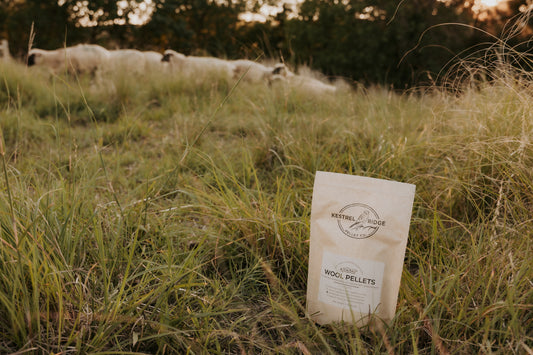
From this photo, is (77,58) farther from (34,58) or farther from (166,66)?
(166,66)

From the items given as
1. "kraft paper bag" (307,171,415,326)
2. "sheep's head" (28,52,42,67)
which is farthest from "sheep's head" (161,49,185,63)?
"kraft paper bag" (307,171,415,326)

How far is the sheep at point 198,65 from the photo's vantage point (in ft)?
14.6

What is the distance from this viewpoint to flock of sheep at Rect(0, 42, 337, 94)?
421cm

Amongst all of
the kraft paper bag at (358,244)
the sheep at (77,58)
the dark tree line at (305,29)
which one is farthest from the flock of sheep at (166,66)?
the kraft paper bag at (358,244)

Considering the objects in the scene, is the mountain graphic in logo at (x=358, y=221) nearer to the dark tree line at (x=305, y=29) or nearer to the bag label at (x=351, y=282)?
the bag label at (x=351, y=282)

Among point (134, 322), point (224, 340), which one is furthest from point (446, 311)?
point (134, 322)

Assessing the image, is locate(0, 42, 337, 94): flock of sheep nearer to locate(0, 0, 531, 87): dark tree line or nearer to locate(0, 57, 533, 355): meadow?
locate(0, 0, 531, 87): dark tree line

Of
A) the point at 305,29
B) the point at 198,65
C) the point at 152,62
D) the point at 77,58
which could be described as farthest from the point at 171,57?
the point at 305,29

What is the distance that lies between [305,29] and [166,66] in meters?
7.39

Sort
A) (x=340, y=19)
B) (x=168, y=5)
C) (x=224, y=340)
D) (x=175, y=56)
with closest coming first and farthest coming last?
(x=224, y=340)
(x=175, y=56)
(x=340, y=19)
(x=168, y=5)

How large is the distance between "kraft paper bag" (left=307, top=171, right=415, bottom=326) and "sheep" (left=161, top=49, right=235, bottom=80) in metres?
3.51

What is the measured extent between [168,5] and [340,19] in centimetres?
730

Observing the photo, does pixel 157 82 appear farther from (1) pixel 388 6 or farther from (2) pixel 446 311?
(1) pixel 388 6

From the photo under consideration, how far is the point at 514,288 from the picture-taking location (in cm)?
93
